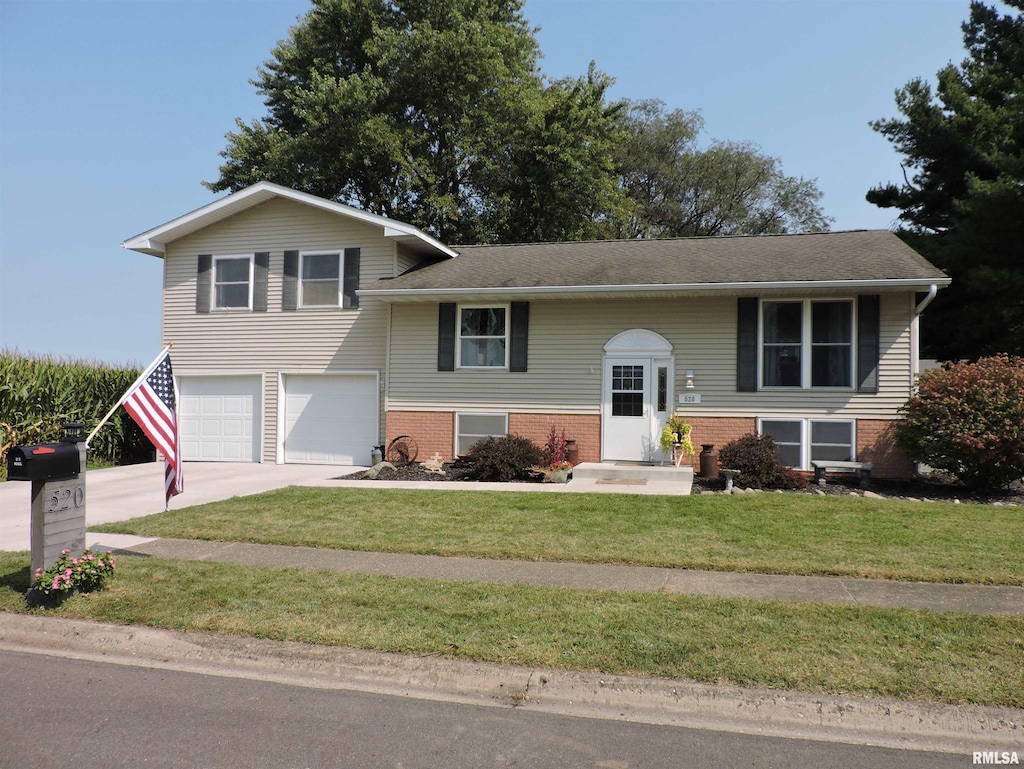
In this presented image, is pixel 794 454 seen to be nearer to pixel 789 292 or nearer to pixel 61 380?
pixel 789 292

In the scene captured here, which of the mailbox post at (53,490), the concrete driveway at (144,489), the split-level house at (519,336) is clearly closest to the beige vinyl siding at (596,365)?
the split-level house at (519,336)

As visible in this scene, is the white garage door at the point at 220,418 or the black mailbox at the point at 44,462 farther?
the white garage door at the point at 220,418

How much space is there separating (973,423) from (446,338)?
980 cm

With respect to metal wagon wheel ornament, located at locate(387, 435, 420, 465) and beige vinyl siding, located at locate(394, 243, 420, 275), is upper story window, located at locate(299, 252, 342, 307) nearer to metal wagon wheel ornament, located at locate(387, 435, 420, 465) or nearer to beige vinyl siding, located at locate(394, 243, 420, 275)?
beige vinyl siding, located at locate(394, 243, 420, 275)

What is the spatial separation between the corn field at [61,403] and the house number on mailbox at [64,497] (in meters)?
9.51

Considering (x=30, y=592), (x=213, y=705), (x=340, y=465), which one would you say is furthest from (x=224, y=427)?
(x=213, y=705)

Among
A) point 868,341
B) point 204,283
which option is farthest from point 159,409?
point 868,341

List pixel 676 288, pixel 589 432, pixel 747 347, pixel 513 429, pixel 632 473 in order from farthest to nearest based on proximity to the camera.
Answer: pixel 513 429 < pixel 589 432 < pixel 747 347 < pixel 676 288 < pixel 632 473

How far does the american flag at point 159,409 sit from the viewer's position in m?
7.61

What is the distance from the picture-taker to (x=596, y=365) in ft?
48.7

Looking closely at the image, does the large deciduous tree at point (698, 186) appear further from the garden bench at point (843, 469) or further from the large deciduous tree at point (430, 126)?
the garden bench at point (843, 469)

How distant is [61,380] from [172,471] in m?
10.5

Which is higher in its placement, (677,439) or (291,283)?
(291,283)

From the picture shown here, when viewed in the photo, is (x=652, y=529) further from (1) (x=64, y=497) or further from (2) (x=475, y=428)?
(2) (x=475, y=428)
